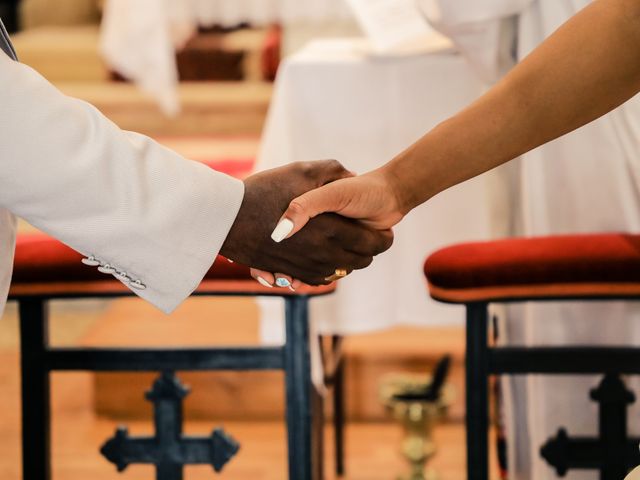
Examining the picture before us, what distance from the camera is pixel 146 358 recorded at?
1951 millimetres

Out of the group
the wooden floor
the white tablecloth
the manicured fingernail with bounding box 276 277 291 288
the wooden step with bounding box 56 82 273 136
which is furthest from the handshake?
the wooden step with bounding box 56 82 273 136

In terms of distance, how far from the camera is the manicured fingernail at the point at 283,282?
1863 millimetres

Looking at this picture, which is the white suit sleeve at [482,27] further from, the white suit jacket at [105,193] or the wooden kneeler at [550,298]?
the white suit jacket at [105,193]

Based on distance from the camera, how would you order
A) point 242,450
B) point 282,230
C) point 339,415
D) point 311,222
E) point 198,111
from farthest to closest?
point 198,111 < point 242,450 < point 339,415 < point 311,222 < point 282,230

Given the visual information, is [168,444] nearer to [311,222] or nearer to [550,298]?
[311,222]

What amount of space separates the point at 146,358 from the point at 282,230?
39cm

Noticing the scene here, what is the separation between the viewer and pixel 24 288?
192cm

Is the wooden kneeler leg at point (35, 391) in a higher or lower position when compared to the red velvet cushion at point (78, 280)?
→ lower

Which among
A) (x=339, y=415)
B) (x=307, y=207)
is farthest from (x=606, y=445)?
(x=339, y=415)

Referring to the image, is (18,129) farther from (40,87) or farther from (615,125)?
(615,125)

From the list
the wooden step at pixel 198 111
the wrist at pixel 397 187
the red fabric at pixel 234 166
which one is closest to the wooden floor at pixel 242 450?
the red fabric at pixel 234 166

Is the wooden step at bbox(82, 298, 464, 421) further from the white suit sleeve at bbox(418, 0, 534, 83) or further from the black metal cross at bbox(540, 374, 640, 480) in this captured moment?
the black metal cross at bbox(540, 374, 640, 480)

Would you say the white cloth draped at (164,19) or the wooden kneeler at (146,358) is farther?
the white cloth draped at (164,19)

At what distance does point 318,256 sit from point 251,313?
72.2 inches
